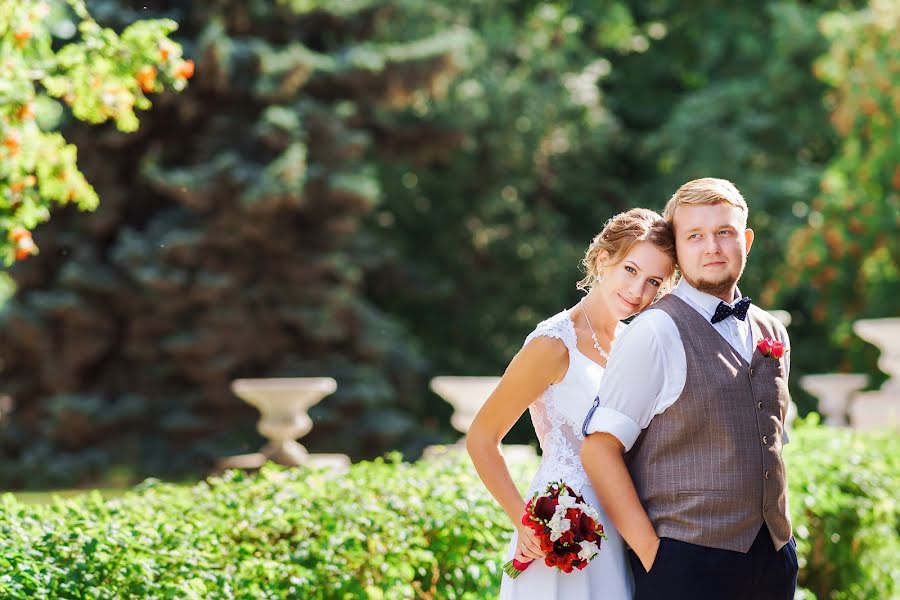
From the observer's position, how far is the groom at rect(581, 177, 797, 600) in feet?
8.73

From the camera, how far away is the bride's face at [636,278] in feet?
9.70

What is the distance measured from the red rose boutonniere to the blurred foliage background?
1233cm

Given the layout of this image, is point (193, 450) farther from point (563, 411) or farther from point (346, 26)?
point (563, 411)

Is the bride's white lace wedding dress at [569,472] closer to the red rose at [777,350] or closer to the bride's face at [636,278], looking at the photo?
the bride's face at [636,278]

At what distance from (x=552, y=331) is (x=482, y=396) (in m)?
8.15

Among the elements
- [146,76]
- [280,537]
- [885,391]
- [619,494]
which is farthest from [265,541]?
[885,391]

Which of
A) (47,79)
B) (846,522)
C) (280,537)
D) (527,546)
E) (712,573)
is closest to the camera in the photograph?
(712,573)

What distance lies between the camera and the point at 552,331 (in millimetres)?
3068

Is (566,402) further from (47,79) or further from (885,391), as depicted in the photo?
(885,391)

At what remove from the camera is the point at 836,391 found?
13039mm

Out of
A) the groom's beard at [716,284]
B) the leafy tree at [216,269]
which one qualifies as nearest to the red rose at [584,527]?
the groom's beard at [716,284]

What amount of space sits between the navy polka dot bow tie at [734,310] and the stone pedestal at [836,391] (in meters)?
10.7

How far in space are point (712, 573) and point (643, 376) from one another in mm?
467

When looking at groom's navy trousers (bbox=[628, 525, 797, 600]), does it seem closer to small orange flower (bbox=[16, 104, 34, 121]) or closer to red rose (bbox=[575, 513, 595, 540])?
red rose (bbox=[575, 513, 595, 540])
